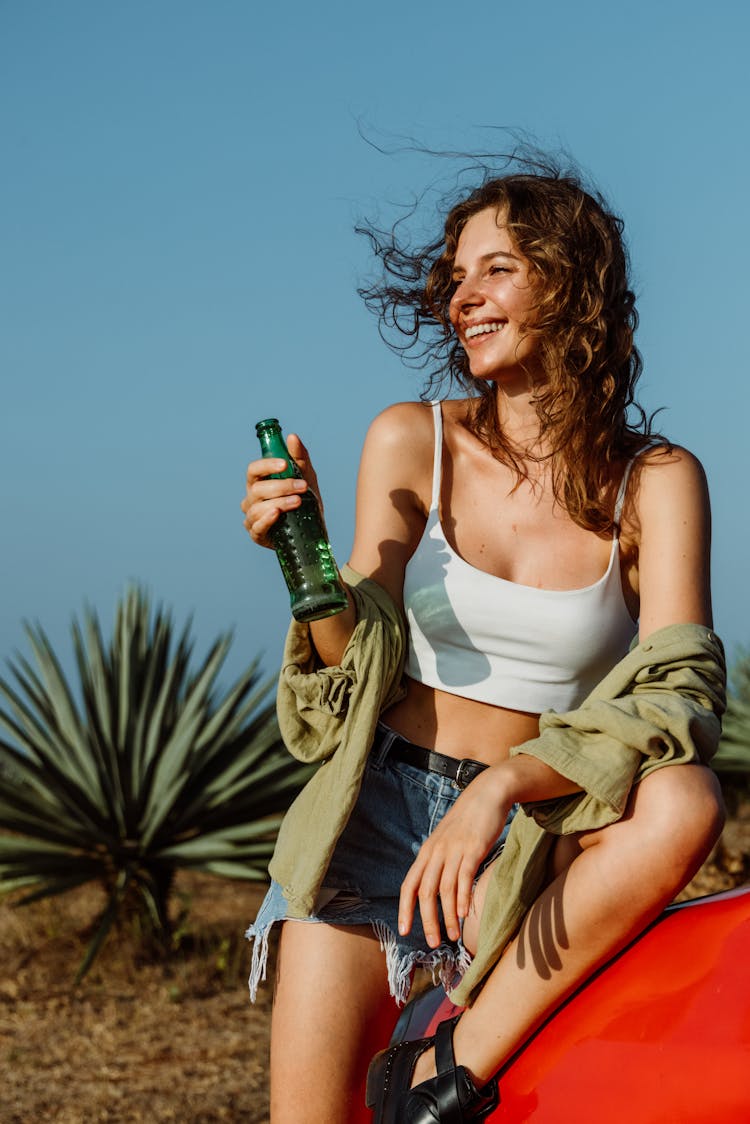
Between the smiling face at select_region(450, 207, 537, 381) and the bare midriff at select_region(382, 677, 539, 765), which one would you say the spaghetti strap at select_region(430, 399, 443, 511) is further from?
the bare midriff at select_region(382, 677, 539, 765)

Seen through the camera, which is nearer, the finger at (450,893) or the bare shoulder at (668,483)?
the finger at (450,893)

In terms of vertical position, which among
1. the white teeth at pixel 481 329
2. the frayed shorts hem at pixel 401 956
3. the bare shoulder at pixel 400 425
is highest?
the white teeth at pixel 481 329

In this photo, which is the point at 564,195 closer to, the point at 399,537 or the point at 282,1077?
the point at 399,537

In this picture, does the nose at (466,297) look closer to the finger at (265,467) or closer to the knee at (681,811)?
the finger at (265,467)

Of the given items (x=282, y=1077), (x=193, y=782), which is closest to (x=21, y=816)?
(x=193, y=782)

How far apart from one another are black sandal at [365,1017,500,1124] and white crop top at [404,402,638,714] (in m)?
0.62

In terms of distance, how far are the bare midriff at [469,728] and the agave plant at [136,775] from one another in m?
3.80

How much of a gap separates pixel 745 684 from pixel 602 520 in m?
7.02

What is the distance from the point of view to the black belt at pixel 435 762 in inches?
96.2

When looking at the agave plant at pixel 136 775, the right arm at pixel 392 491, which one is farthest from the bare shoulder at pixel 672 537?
the agave plant at pixel 136 775

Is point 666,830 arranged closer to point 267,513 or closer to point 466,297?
point 267,513

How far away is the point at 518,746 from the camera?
6.73 ft

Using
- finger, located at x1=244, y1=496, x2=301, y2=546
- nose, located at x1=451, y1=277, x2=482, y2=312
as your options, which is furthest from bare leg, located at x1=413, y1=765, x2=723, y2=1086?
nose, located at x1=451, y1=277, x2=482, y2=312

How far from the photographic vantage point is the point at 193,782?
6508mm
